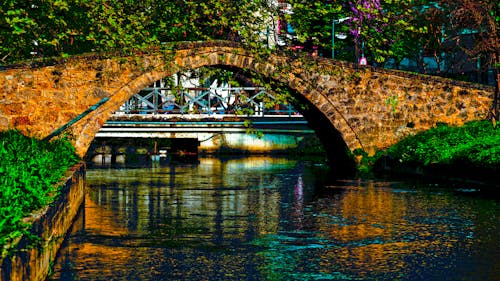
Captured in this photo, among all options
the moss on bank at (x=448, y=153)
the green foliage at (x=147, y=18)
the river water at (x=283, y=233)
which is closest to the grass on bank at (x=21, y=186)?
the river water at (x=283, y=233)

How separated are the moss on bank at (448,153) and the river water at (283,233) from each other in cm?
126

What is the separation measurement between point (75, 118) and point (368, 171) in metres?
8.95

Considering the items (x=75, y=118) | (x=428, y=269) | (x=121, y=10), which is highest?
(x=121, y=10)

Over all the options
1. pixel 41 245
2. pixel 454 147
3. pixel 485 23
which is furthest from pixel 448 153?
pixel 41 245

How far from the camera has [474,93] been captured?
29141 millimetres

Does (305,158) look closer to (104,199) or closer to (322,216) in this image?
(104,199)

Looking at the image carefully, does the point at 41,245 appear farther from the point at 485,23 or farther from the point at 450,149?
the point at 485,23

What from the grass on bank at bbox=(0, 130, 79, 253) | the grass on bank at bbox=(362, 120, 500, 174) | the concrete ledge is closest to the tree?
the grass on bank at bbox=(362, 120, 500, 174)

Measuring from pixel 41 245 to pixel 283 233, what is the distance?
5.30 m

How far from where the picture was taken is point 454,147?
80.7ft

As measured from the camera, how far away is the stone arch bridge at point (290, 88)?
77.9 ft

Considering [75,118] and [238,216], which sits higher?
[75,118]

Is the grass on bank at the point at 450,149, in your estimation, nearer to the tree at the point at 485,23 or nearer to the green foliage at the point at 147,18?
the tree at the point at 485,23

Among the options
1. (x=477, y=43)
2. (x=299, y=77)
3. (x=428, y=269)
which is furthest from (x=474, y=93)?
(x=428, y=269)
